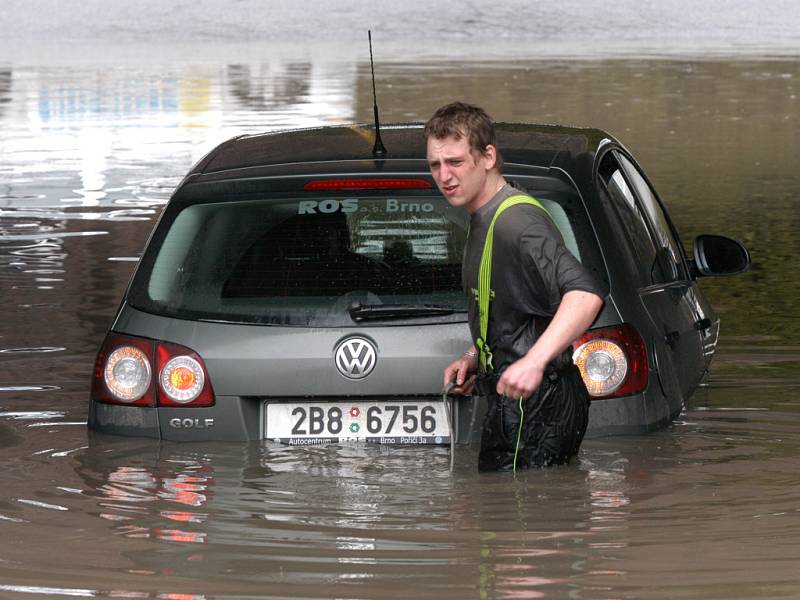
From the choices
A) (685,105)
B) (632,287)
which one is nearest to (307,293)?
(632,287)

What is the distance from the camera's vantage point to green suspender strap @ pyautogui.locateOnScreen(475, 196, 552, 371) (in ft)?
17.2

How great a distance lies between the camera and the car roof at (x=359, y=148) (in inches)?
242

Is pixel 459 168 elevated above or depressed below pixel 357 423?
above

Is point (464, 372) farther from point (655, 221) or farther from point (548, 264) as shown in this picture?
point (655, 221)

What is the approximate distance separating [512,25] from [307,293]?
86.7 m

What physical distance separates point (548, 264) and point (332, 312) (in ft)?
3.27

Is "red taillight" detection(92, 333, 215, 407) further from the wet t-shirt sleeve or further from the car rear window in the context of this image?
the wet t-shirt sleeve

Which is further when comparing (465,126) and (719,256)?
(719,256)

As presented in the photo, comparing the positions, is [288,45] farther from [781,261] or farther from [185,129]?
[781,261]

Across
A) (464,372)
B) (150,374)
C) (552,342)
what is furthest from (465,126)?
(150,374)

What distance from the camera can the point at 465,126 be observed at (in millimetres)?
5156

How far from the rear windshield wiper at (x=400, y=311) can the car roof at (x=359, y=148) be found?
0.46 metres

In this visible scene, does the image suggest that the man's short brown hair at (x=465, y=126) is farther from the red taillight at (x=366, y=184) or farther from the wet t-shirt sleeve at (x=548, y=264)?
the red taillight at (x=366, y=184)

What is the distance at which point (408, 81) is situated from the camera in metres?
42.5
